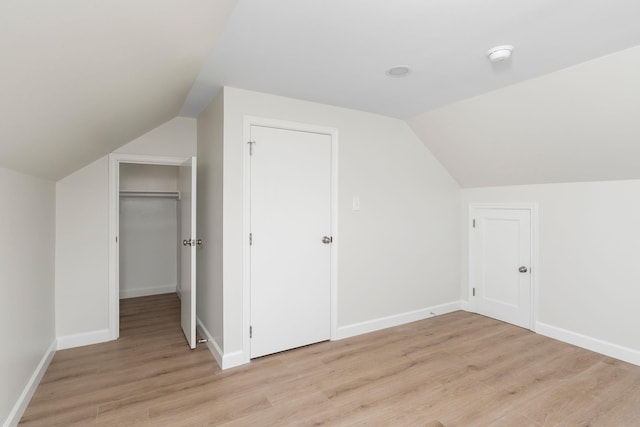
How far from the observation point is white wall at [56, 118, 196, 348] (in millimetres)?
2805

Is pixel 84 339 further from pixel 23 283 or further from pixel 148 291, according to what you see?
pixel 148 291

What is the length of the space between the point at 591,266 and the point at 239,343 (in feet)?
10.1

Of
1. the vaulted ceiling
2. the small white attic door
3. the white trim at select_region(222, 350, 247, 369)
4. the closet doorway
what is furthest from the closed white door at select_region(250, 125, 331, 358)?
the small white attic door

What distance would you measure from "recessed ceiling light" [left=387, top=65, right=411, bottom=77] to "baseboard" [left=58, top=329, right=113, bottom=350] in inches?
131

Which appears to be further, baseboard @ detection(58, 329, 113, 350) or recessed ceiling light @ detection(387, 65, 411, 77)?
baseboard @ detection(58, 329, 113, 350)

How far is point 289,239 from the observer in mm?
2777

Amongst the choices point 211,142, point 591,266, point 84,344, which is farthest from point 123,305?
point 591,266

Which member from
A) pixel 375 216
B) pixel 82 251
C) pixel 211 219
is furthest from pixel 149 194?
pixel 375 216

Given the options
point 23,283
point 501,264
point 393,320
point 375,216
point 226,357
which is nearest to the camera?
point 23,283

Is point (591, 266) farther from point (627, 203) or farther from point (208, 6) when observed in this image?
point (208, 6)

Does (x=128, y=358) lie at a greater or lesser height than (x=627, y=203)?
lesser

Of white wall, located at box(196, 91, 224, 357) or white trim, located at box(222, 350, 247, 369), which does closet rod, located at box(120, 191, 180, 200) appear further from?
white trim, located at box(222, 350, 247, 369)

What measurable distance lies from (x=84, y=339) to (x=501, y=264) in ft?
13.7

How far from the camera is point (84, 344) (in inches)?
113
